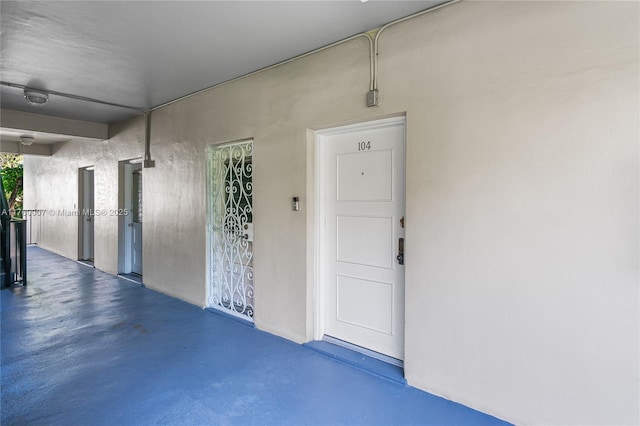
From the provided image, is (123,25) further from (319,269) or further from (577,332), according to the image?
(577,332)

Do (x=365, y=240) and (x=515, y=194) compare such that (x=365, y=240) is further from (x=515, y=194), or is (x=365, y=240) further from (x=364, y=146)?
(x=515, y=194)

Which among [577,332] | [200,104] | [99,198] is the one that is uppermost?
[200,104]

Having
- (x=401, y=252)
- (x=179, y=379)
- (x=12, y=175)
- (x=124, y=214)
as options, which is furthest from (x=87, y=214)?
(x=401, y=252)

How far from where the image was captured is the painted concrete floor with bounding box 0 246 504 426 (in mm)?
2240

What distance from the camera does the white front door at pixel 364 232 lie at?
2.86m

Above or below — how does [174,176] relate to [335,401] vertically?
above

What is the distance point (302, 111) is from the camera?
3277 millimetres

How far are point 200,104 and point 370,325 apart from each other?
341 centimetres

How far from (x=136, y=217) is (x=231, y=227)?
3.04 m

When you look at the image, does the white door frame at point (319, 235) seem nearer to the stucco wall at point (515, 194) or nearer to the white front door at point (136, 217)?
the stucco wall at point (515, 194)

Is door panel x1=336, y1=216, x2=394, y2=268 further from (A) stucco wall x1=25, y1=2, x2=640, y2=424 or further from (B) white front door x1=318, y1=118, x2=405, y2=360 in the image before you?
(A) stucco wall x1=25, y1=2, x2=640, y2=424

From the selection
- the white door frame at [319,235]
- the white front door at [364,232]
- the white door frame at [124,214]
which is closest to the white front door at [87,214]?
the white door frame at [124,214]

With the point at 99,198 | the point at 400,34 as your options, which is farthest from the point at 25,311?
the point at 400,34

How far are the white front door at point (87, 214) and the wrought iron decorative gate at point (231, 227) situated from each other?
497cm
